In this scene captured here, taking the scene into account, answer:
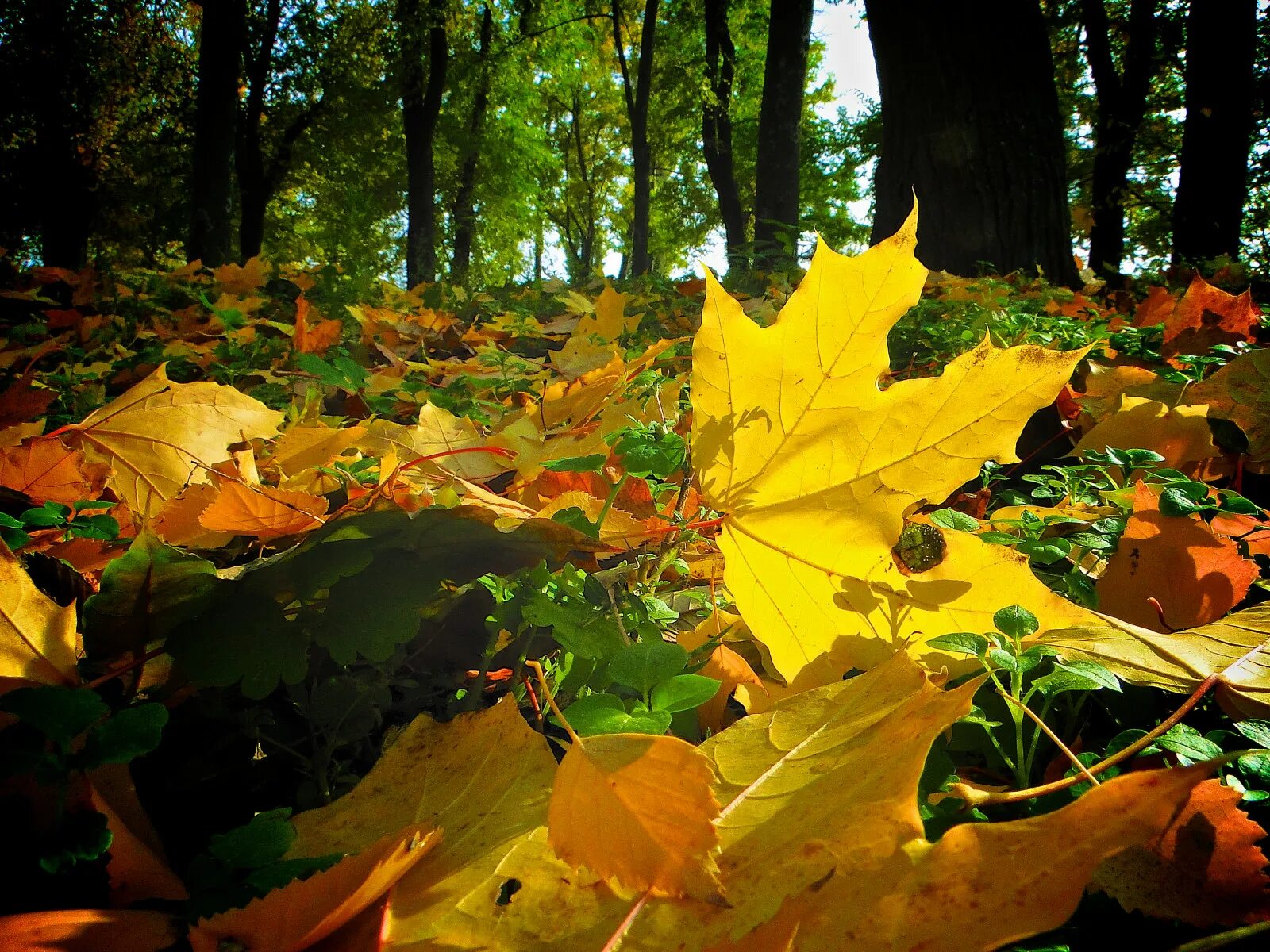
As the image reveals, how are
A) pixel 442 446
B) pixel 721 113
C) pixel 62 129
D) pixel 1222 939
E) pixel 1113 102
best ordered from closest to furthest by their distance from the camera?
1. pixel 1222 939
2. pixel 442 446
3. pixel 1113 102
4. pixel 62 129
5. pixel 721 113

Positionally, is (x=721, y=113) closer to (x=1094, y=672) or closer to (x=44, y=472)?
(x=44, y=472)

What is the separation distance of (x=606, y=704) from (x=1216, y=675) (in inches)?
18.7

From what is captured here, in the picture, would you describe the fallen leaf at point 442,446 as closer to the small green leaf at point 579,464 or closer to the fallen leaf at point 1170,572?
the small green leaf at point 579,464

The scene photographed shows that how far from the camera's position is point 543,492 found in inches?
35.7

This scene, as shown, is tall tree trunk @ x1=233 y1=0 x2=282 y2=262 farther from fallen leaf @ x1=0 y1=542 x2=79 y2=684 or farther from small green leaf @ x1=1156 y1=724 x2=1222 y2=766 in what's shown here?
small green leaf @ x1=1156 y1=724 x2=1222 y2=766

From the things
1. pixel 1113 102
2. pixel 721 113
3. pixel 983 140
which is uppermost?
pixel 721 113

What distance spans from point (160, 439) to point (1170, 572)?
1.22m

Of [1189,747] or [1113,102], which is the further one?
[1113,102]

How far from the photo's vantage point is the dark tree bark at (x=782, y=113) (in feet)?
22.7

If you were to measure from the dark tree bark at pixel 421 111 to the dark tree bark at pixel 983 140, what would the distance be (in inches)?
274

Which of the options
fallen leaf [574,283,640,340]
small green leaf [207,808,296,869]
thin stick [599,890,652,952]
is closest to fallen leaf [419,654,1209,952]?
thin stick [599,890,652,952]

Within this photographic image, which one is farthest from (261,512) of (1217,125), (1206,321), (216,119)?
(216,119)

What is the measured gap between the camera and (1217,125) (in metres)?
4.93

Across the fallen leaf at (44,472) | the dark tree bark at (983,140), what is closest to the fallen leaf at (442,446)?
the fallen leaf at (44,472)
